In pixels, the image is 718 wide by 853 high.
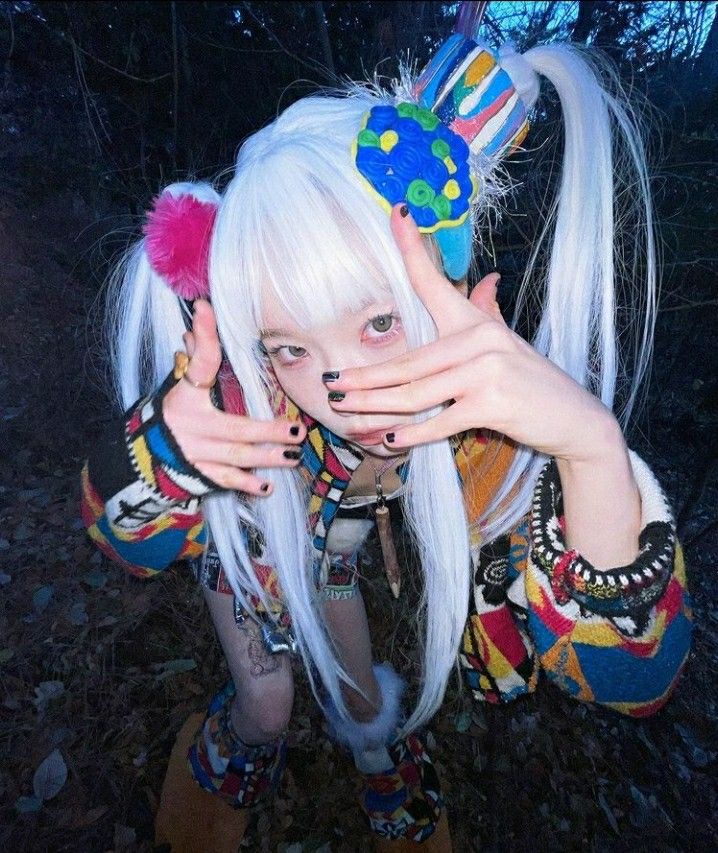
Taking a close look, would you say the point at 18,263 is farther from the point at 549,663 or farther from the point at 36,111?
the point at 549,663

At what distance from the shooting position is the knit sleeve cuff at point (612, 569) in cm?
94

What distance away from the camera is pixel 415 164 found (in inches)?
40.1

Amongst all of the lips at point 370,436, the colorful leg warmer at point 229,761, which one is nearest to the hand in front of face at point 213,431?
the lips at point 370,436

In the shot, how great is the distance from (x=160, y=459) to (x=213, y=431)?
13 cm

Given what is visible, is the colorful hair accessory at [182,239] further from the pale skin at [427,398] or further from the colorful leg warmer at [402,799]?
the colorful leg warmer at [402,799]

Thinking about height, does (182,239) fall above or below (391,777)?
above

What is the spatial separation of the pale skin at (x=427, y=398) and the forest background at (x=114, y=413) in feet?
2.31

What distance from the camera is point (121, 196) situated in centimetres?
443

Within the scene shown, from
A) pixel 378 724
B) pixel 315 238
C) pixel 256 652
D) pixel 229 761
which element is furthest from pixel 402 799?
pixel 315 238

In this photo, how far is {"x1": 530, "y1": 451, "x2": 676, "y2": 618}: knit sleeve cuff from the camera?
0.94 metres

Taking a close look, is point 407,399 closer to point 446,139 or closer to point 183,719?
point 446,139

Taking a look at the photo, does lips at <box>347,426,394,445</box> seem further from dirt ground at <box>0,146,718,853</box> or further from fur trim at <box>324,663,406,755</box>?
dirt ground at <box>0,146,718,853</box>

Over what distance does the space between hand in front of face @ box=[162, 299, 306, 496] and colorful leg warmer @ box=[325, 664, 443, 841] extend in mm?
1311

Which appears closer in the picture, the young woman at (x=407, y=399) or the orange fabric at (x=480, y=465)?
the young woman at (x=407, y=399)
